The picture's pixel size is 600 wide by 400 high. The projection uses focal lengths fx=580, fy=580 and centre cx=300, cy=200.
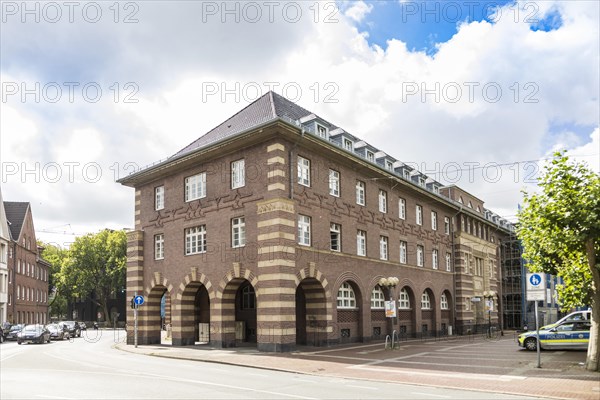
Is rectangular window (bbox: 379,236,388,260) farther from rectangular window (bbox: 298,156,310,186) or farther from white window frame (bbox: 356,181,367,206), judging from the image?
rectangular window (bbox: 298,156,310,186)

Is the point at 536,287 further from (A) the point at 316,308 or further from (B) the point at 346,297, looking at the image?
(B) the point at 346,297

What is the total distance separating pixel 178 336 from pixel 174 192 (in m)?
7.99

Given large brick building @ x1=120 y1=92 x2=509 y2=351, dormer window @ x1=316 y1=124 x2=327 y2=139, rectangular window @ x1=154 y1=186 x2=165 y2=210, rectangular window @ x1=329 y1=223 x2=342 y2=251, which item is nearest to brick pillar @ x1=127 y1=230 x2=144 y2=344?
large brick building @ x1=120 y1=92 x2=509 y2=351

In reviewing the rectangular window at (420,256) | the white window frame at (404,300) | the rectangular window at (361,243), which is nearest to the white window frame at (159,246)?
the rectangular window at (361,243)

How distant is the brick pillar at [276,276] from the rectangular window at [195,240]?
15.4 feet

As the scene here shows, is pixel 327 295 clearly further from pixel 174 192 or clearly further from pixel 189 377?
pixel 189 377

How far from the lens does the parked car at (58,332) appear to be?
1794 inches

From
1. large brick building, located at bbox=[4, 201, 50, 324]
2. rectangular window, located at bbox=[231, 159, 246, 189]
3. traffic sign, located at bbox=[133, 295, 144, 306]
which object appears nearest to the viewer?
rectangular window, located at bbox=[231, 159, 246, 189]

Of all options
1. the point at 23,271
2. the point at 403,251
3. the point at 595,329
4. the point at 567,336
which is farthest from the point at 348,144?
the point at 23,271

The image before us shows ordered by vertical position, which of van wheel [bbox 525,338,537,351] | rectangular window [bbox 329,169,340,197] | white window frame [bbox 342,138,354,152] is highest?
white window frame [bbox 342,138,354,152]

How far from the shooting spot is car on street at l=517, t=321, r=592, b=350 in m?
25.1

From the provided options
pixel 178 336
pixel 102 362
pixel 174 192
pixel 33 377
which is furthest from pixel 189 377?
pixel 174 192

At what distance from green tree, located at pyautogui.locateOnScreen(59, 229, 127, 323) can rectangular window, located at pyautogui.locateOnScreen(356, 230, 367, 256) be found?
5204cm

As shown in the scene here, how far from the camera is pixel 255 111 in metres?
32.2
